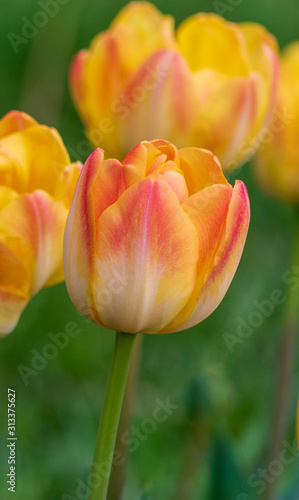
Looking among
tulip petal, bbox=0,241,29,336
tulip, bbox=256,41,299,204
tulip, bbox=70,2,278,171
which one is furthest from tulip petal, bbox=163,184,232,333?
tulip, bbox=256,41,299,204

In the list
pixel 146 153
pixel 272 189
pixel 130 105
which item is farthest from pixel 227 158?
pixel 146 153

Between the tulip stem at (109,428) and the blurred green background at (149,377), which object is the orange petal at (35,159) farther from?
the blurred green background at (149,377)

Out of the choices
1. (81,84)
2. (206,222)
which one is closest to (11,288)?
(206,222)

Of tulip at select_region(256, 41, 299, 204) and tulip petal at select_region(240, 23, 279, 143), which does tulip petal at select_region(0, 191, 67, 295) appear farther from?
tulip at select_region(256, 41, 299, 204)

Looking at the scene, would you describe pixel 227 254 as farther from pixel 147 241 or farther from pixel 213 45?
pixel 213 45

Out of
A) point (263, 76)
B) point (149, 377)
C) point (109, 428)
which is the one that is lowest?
point (149, 377)
